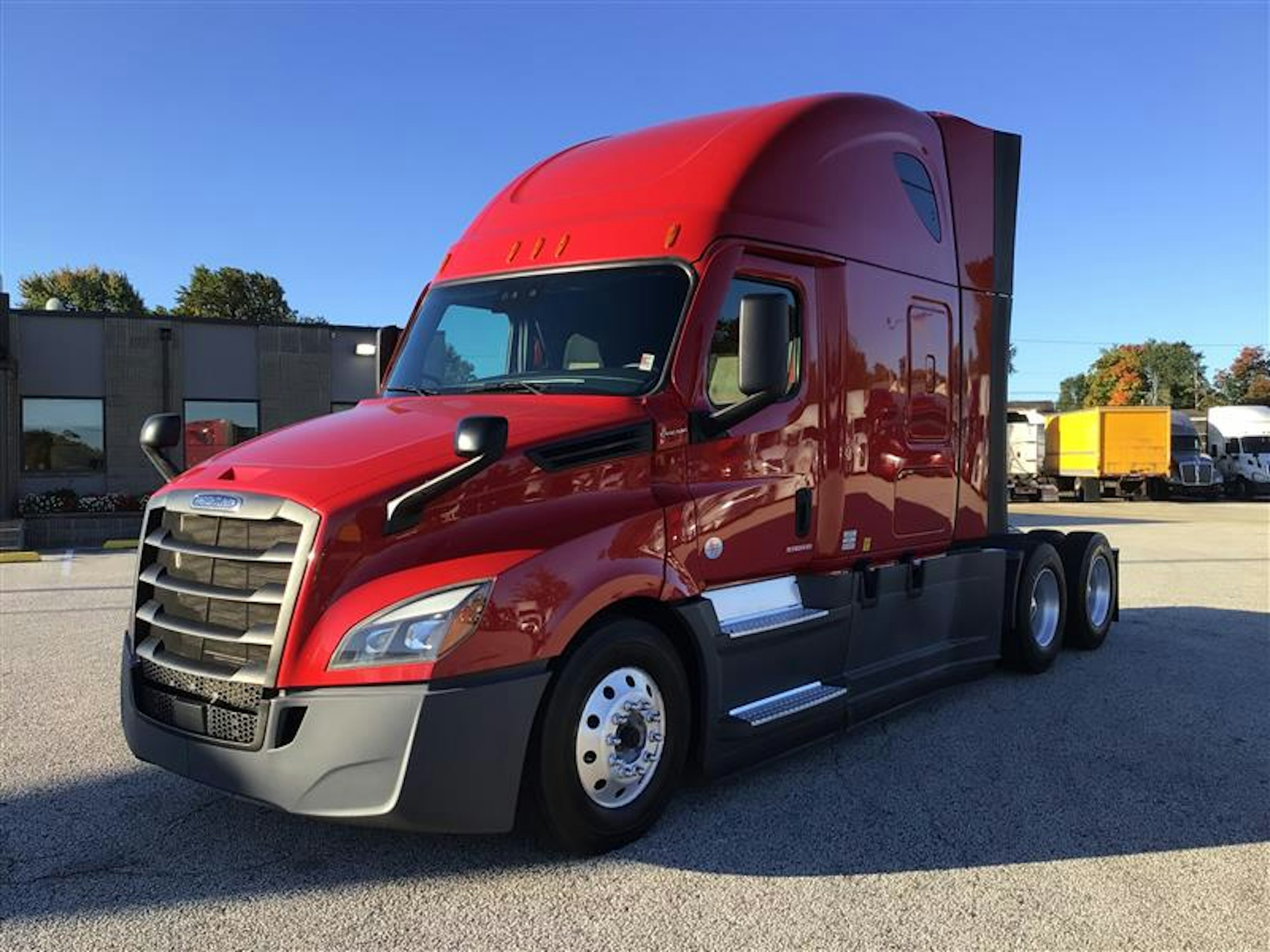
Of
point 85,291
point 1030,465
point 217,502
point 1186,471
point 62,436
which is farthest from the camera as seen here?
point 85,291

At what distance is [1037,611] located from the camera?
736 cm

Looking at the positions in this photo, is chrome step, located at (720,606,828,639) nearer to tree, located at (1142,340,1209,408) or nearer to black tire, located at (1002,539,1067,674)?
black tire, located at (1002,539,1067,674)

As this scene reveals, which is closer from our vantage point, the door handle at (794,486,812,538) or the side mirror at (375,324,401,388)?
the door handle at (794,486,812,538)

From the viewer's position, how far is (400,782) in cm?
327

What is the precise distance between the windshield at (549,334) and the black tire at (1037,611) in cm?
402

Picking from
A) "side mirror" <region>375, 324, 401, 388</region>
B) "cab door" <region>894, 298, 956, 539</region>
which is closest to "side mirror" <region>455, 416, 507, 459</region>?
"side mirror" <region>375, 324, 401, 388</region>

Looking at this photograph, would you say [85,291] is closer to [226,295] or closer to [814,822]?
[226,295]

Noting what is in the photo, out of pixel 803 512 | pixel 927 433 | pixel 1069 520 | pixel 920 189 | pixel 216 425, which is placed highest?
pixel 920 189

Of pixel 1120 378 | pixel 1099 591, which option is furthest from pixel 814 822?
pixel 1120 378

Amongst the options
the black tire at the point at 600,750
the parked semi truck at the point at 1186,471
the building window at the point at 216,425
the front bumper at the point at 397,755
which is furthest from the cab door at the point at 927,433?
the parked semi truck at the point at 1186,471

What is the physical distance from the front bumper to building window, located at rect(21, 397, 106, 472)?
63.3 ft

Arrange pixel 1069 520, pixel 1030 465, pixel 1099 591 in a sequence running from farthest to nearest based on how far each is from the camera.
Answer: pixel 1030 465 → pixel 1069 520 → pixel 1099 591

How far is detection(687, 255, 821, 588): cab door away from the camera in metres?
4.32

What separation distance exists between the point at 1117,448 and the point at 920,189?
30.0 metres
